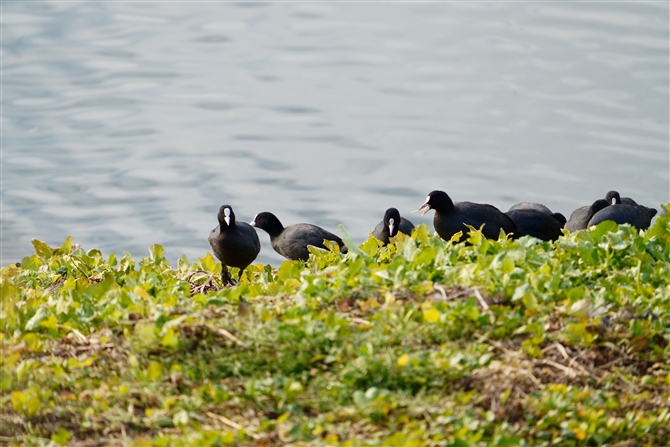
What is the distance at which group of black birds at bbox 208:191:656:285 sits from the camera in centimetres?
1024

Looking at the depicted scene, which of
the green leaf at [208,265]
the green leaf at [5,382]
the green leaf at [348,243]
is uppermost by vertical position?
the green leaf at [348,243]

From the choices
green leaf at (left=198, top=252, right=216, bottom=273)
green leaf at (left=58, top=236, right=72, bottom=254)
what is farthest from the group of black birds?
green leaf at (left=58, top=236, right=72, bottom=254)

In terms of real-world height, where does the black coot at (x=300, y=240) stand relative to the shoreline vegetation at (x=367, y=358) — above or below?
below

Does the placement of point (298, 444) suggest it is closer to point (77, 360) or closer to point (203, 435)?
point (203, 435)

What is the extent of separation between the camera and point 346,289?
16.8 feet

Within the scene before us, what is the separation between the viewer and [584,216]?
11555 millimetres

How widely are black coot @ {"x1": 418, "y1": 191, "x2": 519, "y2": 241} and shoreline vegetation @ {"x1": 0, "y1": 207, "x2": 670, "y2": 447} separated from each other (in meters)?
4.63

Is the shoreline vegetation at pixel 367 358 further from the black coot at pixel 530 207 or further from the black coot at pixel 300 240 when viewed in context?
the black coot at pixel 530 207

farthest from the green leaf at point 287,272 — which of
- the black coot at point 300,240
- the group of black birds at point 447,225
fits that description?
the black coot at point 300,240

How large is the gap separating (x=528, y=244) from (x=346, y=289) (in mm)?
1357

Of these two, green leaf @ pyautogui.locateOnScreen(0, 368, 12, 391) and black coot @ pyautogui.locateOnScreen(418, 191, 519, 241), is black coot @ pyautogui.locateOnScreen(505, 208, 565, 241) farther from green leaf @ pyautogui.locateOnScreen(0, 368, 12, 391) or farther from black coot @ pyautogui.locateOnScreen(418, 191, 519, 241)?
green leaf @ pyautogui.locateOnScreen(0, 368, 12, 391)

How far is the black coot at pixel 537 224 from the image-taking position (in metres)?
10.7

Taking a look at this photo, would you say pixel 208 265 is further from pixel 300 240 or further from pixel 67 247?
pixel 300 240

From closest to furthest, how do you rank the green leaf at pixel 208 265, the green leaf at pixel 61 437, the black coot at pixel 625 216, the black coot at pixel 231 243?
the green leaf at pixel 61 437 → the green leaf at pixel 208 265 → the black coot at pixel 625 216 → the black coot at pixel 231 243
